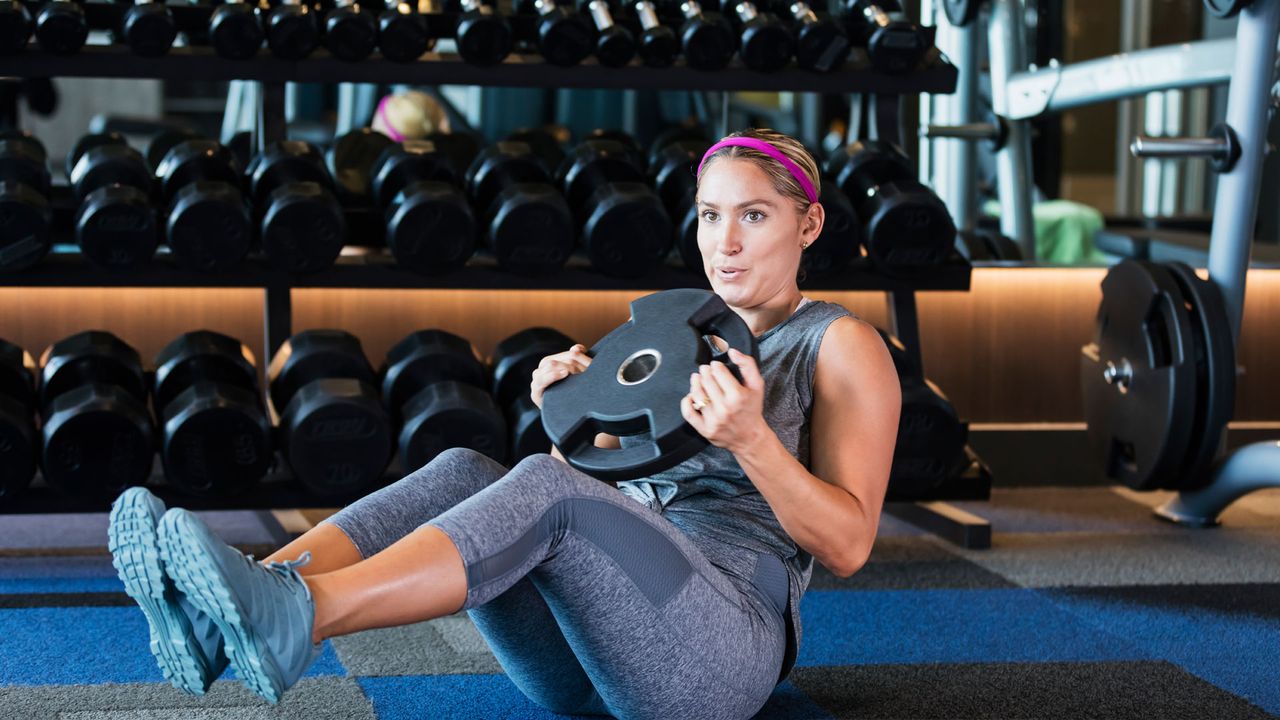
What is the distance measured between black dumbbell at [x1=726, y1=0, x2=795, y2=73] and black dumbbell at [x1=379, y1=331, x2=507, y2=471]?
843mm

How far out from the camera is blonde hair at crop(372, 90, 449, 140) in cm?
390

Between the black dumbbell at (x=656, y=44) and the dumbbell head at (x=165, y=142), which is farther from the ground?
the black dumbbell at (x=656, y=44)

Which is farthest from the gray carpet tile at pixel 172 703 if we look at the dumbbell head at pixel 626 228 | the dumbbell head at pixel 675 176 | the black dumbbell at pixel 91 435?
the dumbbell head at pixel 675 176

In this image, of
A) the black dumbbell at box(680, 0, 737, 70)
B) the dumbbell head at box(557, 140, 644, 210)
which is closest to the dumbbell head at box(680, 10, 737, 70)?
the black dumbbell at box(680, 0, 737, 70)

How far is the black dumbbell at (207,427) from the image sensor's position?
7.92 ft

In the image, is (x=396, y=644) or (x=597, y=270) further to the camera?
(x=597, y=270)

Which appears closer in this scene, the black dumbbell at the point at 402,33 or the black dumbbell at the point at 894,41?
the black dumbbell at the point at 402,33

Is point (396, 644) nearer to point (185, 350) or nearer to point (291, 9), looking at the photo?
point (185, 350)

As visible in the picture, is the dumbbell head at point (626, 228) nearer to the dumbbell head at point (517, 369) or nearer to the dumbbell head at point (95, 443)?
the dumbbell head at point (517, 369)

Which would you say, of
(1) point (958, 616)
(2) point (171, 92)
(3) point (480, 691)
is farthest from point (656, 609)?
(2) point (171, 92)

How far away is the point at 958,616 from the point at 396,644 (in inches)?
36.9

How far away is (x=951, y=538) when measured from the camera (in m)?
2.88

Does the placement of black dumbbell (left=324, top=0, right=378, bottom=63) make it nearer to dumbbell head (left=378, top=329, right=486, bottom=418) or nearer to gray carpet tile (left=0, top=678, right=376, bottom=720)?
dumbbell head (left=378, top=329, right=486, bottom=418)

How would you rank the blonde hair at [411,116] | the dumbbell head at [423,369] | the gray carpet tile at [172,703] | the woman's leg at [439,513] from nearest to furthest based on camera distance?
1. the woman's leg at [439,513]
2. the gray carpet tile at [172,703]
3. the dumbbell head at [423,369]
4. the blonde hair at [411,116]
